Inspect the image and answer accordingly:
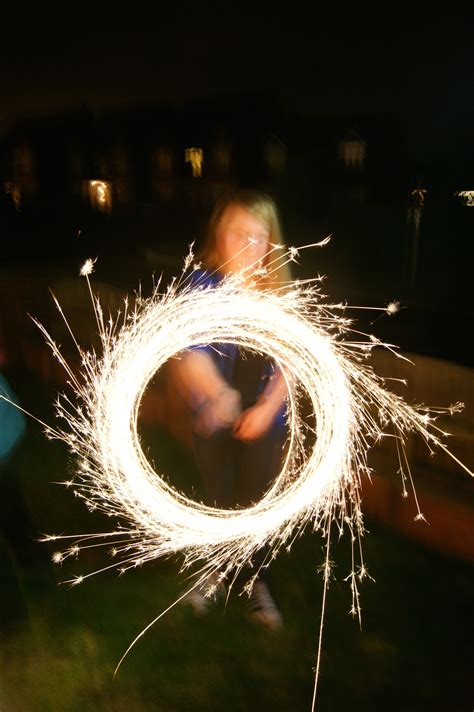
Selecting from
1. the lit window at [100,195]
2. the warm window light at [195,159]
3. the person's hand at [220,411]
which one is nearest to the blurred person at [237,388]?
the person's hand at [220,411]

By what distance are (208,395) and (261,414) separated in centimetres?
26

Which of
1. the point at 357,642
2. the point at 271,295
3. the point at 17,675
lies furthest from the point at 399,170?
the point at 17,675

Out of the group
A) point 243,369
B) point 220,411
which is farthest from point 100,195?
point 220,411

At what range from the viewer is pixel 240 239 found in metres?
2.49

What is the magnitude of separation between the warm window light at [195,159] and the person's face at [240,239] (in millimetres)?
6313

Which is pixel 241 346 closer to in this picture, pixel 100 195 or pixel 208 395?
pixel 208 395

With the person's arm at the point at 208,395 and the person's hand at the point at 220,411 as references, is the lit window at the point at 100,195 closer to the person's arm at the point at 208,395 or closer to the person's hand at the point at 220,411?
the person's arm at the point at 208,395

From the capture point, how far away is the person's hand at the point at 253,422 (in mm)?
2594

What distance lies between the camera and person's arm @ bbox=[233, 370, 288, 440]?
2.60m

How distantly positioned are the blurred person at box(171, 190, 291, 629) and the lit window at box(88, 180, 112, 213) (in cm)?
1307

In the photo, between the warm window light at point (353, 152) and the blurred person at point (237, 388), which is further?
the warm window light at point (353, 152)

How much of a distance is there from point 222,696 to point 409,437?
1.80 metres

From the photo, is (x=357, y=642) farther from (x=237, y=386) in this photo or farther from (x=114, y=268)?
(x=114, y=268)

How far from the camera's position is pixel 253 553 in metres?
2.94
